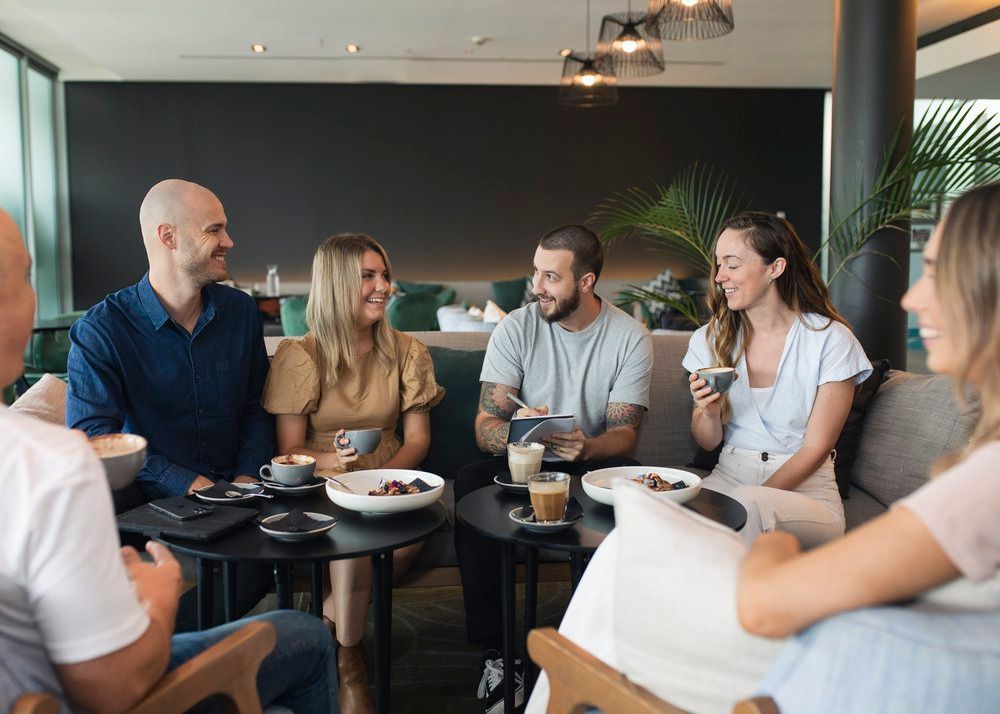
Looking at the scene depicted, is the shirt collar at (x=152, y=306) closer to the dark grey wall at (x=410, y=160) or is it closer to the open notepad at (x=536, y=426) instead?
the open notepad at (x=536, y=426)

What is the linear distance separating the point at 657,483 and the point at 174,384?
4.72ft

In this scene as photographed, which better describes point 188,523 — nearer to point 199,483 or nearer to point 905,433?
point 199,483

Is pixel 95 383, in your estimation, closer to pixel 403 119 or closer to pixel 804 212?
pixel 403 119

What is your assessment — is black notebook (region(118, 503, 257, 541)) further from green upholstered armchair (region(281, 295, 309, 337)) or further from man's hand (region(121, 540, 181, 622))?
green upholstered armchair (region(281, 295, 309, 337))

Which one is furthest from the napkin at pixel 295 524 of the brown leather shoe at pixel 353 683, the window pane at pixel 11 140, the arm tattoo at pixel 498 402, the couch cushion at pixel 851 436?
the window pane at pixel 11 140

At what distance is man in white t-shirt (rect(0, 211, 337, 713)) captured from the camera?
3.13ft

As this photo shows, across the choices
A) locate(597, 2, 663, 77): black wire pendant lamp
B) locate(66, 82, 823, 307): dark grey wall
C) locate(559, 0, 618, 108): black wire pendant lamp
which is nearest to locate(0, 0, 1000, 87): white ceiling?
locate(66, 82, 823, 307): dark grey wall

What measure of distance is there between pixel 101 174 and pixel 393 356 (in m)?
7.45

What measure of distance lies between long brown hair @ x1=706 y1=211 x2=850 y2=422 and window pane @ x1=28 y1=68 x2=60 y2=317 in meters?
7.61

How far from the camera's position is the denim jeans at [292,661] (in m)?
1.36

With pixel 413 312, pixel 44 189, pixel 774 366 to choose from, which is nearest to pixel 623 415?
pixel 774 366

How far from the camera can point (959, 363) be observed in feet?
3.47

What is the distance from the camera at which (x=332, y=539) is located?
1.73 meters

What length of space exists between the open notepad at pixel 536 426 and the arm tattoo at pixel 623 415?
56cm
